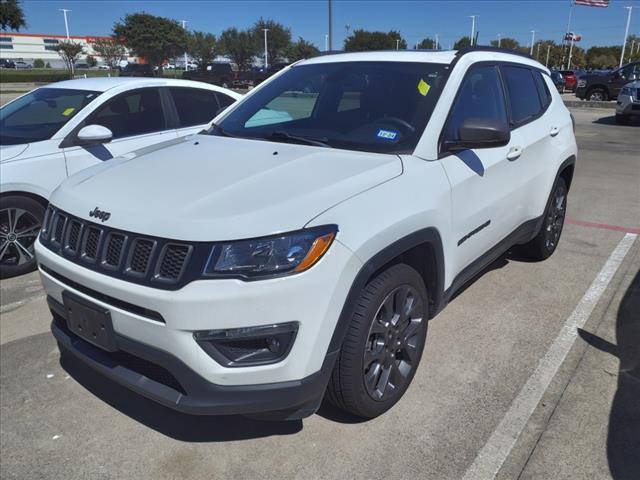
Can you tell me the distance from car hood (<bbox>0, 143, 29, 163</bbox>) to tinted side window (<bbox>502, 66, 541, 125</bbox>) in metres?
4.01

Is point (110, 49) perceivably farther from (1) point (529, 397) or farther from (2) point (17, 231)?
(1) point (529, 397)

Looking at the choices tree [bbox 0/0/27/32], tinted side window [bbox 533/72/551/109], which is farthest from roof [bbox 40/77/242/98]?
tree [bbox 0/0/27/32]

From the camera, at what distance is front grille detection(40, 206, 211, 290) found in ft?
6.95

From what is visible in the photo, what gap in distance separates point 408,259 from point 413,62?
4.32 ft

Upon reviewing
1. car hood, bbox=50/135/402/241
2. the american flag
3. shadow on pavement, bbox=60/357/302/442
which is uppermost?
the american flag

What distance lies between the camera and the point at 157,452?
2.62 metres

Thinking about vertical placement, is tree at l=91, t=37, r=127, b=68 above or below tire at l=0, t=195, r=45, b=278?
above

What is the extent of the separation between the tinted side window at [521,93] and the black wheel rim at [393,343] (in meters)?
1.88

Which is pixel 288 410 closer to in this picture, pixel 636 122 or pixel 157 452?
pixel 157 452

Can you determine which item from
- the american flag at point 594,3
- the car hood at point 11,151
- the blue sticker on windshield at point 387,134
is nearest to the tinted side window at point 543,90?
the blue sticker on windshield at point 387,134

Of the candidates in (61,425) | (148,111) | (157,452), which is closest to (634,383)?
(157,452)

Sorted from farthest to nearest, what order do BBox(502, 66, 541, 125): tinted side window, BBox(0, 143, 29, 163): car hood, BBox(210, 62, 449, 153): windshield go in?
BBox(0, 143, 29, 163): car hood → BBox(502, 66, 541, 125): tinted side window → BBox(210, 62, 449, 153): windshield

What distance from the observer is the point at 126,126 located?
17.8 ft

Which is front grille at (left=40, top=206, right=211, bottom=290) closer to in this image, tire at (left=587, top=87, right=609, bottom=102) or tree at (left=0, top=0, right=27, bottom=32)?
tire at (left=587, top=87, right=609, bottom=102)
